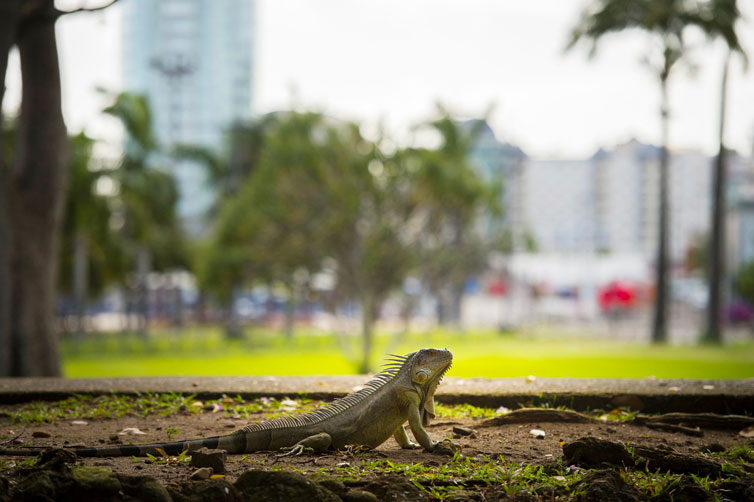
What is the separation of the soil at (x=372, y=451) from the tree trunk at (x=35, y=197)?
20.0 feet

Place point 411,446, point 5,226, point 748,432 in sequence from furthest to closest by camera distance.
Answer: point 5,226 < point 748,432 < point 411,446

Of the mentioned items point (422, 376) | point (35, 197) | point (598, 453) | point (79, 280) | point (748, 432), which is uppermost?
point (35, 197)

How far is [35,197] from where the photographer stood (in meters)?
11.7

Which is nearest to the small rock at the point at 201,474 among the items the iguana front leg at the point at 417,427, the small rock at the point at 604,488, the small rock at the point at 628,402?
the iguana front leg at the point at 417,427

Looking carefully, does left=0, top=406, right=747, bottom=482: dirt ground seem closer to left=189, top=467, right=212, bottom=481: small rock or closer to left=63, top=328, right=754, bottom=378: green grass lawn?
left=189, top=467, right=212, bottom=481: small rock

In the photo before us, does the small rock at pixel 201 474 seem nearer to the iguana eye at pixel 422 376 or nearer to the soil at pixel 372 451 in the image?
Answer: the soil at pixel 372 451

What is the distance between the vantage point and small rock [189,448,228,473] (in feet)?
13.5

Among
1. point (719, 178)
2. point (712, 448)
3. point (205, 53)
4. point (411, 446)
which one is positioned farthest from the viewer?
point (205, 53)

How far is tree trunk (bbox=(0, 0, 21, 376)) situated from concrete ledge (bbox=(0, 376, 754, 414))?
3.95m

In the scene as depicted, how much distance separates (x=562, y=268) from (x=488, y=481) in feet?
154

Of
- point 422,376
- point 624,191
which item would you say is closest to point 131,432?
point 422,376

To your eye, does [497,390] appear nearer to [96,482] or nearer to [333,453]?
[333,453]

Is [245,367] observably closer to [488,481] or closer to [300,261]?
[300,261]

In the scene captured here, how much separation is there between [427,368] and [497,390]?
6.56 feet
